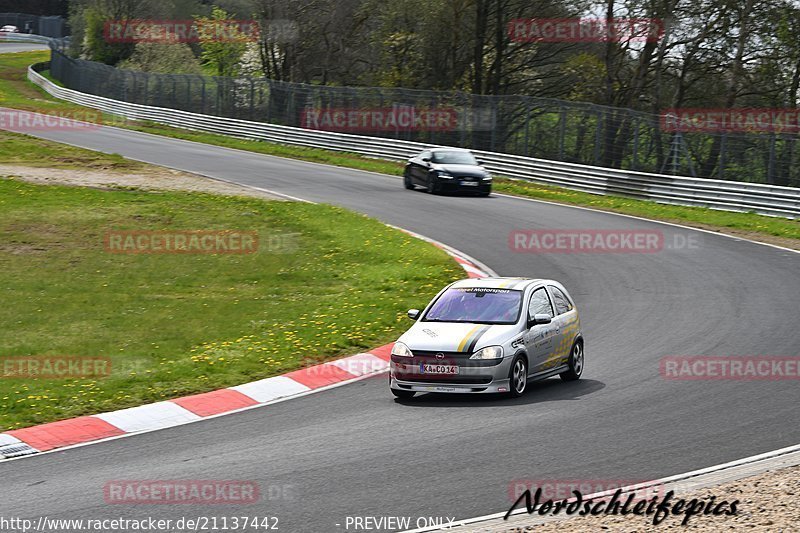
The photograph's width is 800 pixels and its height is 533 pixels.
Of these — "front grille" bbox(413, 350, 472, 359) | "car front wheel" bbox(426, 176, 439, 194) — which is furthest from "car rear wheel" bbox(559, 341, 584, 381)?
"car front wheel" bbox(426, 176, 439, 194)

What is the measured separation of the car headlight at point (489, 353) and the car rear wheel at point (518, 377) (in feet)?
0.83

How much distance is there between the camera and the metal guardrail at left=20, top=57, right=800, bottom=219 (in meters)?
29.6

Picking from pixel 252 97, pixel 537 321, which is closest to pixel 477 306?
pixel 537 321

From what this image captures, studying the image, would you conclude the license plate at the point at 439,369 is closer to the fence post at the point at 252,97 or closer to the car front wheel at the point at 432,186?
the car front wheel at the point at 432,186

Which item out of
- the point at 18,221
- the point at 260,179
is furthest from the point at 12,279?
the point at 260,179

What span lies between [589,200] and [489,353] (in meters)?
21.0

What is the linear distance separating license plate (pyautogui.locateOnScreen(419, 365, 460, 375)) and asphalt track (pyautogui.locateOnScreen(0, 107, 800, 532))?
14.8 inches

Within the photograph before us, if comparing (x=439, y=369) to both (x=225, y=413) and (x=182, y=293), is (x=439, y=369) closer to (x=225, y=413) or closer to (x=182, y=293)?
(x=225, y=413)

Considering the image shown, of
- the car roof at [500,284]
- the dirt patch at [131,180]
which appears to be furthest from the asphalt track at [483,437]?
the dirt patch at [131,180]

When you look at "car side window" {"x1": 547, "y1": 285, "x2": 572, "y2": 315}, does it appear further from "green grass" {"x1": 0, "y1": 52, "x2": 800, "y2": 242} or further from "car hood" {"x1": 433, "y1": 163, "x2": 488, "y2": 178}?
"car hood" {"x1": 433, "y1": 163, "x2": 488, "y2": 178}

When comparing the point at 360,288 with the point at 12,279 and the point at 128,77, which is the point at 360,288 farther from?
the point at 128,77

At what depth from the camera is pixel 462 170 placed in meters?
33.0

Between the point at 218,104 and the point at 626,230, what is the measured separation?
31.2 m

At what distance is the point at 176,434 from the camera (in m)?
11.0
